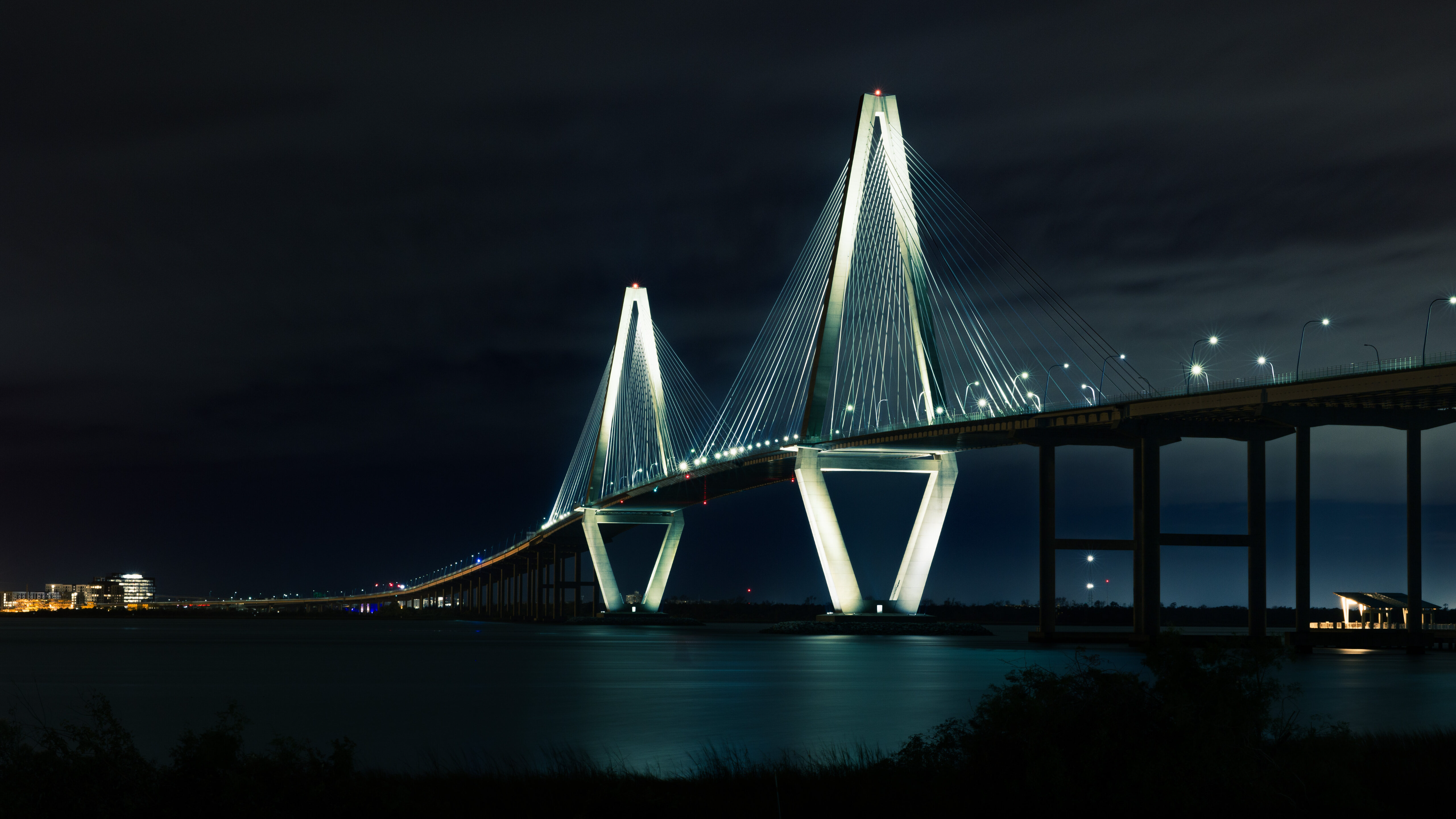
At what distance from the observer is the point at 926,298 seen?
2512 inches

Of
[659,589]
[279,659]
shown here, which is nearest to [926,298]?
[279,659]

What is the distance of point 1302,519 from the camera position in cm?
5509

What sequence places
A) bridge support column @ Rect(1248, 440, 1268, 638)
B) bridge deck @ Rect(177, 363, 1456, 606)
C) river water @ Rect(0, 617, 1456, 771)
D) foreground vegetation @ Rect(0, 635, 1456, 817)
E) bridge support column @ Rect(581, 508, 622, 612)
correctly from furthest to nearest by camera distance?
bridge support column @ Rect(581, 508, 622, 612) → bridge support column @ Rect(1248, 440, 1268, 638) → bridge deck @ Rect(177, 363, 1456, 606) → river water @ Rect(0, 617, 1456, 771) → foreground vegetation @ Rect(0, 635, 1456, 817)

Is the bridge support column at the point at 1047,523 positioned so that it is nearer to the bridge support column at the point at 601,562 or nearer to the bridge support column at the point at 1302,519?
the bridge support column at the point at 1302,519

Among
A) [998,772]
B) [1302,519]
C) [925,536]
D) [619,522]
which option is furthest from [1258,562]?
[619,522]

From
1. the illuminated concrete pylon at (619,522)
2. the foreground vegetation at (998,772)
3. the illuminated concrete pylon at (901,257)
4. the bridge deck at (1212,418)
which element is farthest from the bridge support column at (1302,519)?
the illuminated concrete pylon at (619,522)

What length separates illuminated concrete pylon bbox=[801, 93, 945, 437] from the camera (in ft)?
209

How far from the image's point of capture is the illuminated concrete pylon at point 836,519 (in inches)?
2813

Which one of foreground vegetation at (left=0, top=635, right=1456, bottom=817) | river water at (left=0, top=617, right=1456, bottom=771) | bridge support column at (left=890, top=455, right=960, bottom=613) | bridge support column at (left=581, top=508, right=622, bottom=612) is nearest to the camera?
foreground vegetation at (left=0, top=635, right=1456, bottom=817)

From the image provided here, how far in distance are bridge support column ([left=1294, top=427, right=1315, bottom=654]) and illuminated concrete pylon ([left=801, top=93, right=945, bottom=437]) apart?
16.0m

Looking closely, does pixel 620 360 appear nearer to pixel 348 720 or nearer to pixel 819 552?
pixel 819 552

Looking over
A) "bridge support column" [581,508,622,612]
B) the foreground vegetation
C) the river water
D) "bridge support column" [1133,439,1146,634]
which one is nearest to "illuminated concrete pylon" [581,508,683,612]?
"bridge support column" [581,508,622,612]

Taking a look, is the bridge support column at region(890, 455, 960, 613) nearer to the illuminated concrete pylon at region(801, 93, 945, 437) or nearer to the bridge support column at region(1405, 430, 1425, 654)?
the illuminated concrete pylon at region(801, 93, 945, 437)

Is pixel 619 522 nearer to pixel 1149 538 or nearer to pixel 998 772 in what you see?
pixel 1149 538
